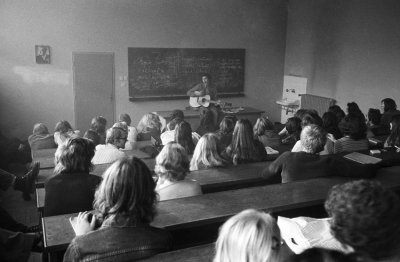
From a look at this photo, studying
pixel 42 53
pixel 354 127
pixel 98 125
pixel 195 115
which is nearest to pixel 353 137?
pixel 354 127

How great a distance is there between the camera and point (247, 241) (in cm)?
144

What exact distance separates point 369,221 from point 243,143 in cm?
→ 285

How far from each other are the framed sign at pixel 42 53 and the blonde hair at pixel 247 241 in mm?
7560

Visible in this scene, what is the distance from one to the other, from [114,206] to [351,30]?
7.66 meters

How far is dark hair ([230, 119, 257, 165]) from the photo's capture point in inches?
166

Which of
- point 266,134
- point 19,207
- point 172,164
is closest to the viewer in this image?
point 172,164

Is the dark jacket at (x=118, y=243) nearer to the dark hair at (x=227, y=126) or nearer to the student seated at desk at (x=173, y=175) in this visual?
the student seated at desk at (x=173, y=175)

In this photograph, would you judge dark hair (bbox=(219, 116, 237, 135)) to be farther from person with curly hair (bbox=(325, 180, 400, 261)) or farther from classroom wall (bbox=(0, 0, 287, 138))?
classroom wall (bbox=(0, 0, 287, 138))

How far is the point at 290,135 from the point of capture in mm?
5695

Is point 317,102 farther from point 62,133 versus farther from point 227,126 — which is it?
point 62,133

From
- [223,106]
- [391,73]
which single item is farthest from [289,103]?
[391,73]

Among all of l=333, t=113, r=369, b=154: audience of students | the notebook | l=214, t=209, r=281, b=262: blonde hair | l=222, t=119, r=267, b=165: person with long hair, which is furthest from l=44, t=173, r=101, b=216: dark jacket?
l=333, t=113, r=369, b=154: audience of students

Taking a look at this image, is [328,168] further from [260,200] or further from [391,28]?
[391,28]

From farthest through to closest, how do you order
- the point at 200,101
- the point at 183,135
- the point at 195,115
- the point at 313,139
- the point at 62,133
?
1. the point at 200,101
2. the point at 195,115
3. the point at 62,133
4. the point at 183,135
5. the point at 313,139
